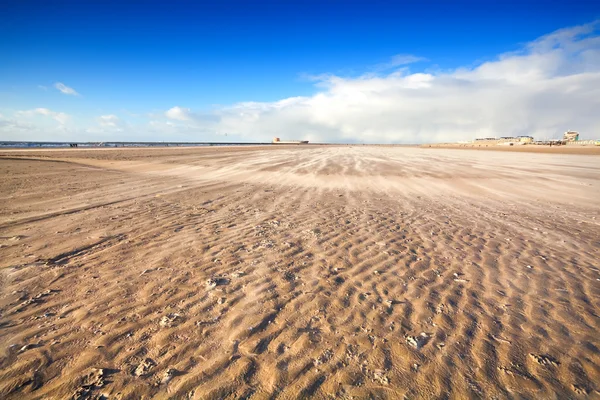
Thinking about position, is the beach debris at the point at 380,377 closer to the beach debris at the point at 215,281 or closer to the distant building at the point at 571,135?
the beach debris at the point at 215,281

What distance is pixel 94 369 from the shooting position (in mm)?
2561

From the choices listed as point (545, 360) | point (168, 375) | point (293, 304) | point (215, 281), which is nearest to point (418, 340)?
point (545, 360)

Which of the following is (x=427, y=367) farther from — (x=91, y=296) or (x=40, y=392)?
(x=91, y=296)

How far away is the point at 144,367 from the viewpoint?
2600 millimetres

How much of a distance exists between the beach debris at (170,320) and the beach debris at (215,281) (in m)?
0.68

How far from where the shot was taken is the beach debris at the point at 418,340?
2.96m

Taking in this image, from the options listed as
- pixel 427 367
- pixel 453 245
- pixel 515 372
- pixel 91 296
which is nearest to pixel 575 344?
pixel 515 372

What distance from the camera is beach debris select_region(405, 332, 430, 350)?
116 inches

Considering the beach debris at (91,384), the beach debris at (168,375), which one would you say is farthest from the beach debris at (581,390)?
the beach debris at (91,384)

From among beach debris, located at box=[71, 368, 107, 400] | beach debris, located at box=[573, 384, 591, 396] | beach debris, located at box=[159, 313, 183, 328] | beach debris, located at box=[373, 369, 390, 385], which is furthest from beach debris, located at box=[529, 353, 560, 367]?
beach debris, located at box=[71, 368, 107, 400]

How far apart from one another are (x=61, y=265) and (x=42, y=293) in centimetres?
86

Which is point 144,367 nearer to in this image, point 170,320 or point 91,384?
point 91,384

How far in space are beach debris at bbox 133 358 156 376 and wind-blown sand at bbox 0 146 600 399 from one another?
17 millimetres

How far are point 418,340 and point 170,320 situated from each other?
9.42ft
